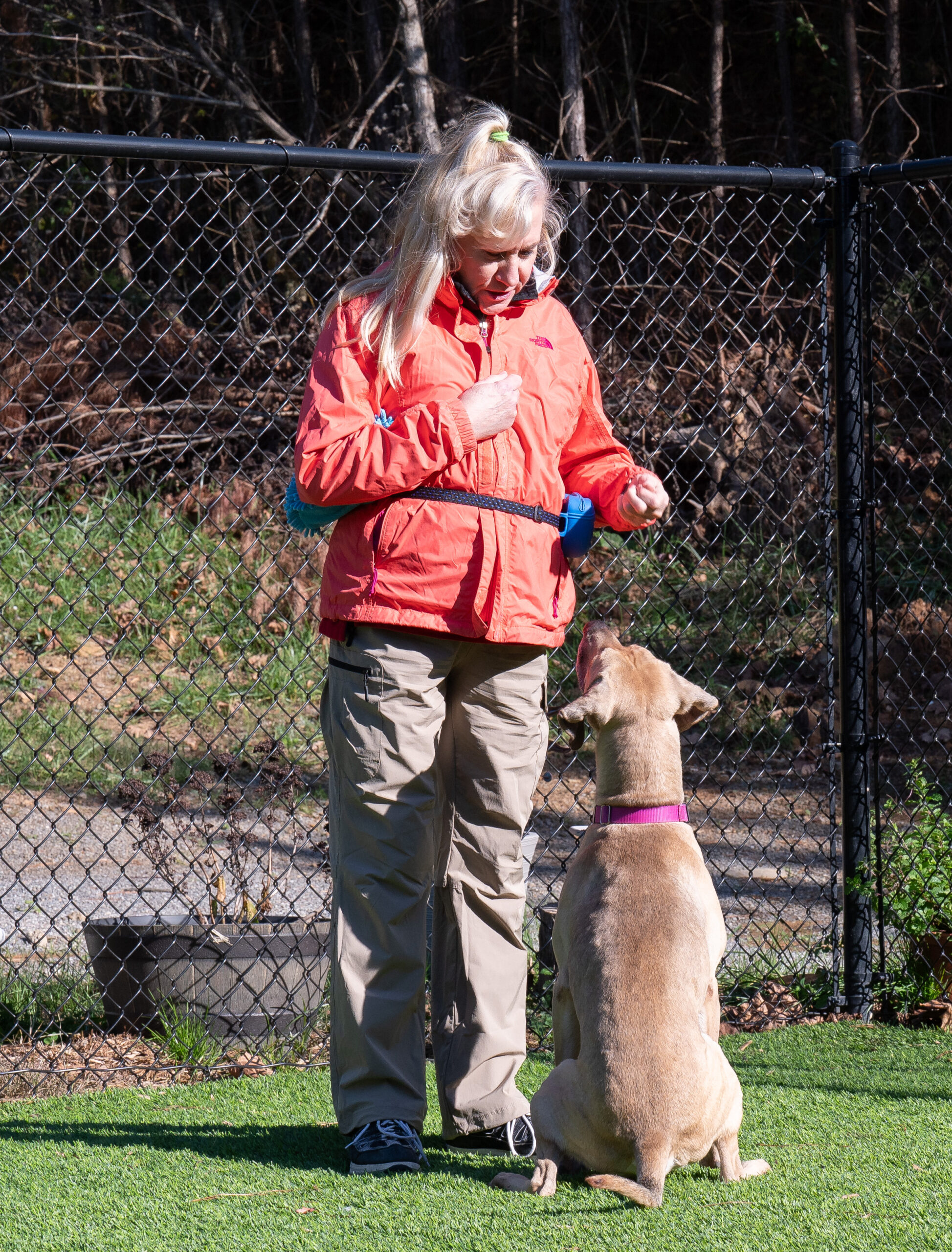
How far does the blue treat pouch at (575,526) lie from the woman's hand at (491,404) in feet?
0.99

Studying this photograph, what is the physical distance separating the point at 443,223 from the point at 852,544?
66.6 inches

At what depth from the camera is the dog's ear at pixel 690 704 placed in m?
2.59

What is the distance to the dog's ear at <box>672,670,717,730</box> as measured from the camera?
8.51ft

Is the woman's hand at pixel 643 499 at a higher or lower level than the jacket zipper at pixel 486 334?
lower

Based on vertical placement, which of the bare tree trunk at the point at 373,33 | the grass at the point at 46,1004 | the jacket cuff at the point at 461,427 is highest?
the bare tree trunk at the point at 373,33

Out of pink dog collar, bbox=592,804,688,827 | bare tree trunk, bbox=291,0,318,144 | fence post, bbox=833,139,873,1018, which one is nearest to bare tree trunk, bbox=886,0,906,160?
bare tree trunk, bbox=291,0,318,144

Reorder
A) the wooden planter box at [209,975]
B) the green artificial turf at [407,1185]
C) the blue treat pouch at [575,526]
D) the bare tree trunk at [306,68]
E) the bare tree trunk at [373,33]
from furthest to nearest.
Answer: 1. the bare tree trunk at [306,68]
2. the bare tree trunk at [373,33]
3. the wooden planter box at [209,975]
4. the blue treat pouch at [575,526]
5. the green artificial turf at [407,1185]

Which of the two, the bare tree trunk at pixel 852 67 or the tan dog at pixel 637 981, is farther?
the bare tree trunk at pixel 852 67

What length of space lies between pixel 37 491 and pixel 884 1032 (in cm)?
659

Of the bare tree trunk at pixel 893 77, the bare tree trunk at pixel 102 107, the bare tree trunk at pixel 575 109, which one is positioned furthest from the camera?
the bare tree trunk at pixel 102 107

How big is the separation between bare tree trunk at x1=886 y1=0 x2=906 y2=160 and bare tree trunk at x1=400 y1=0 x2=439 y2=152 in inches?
122

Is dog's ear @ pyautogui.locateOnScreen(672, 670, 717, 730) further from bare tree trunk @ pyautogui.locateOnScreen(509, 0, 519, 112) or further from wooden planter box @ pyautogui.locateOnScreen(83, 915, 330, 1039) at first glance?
bare tree trunk @ pyautogui.locateOnScreen(509, 0, 519, 112)

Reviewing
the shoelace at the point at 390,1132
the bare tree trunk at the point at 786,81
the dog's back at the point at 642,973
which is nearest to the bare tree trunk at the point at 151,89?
the bare tree trunk at the point at 786,81

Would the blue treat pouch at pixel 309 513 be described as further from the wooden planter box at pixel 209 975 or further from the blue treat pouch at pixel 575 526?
the wooden planter box at pixel 209 975
